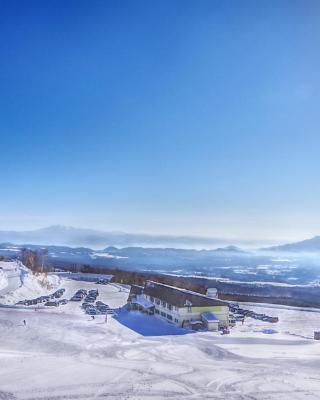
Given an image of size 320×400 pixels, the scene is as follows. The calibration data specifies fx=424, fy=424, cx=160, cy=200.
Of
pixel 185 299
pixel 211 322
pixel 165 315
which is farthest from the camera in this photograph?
pixel 165 315

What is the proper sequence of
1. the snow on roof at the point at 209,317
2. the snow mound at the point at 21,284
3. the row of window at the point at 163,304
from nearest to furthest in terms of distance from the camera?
the snow on roof at the point at 209,317 < the row of window at the point at 163,304 < the snow mound at the point at 21,284

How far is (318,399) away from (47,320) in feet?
90.1

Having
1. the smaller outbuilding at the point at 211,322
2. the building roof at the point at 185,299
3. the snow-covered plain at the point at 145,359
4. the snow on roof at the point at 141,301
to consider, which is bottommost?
the snow-covered plain at the point at 145,359

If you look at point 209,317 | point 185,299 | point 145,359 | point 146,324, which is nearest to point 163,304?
point 185,299

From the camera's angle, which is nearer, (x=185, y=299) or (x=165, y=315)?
(x=185, y=299)

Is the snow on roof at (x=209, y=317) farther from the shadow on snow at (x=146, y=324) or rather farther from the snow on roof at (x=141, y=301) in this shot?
the snow on roof at (x=141, y=301)

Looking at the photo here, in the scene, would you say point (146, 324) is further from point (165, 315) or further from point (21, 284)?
point (21, 284)

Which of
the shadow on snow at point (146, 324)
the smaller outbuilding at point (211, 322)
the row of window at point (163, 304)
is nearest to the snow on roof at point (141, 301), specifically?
the row of window at point (163, 304)

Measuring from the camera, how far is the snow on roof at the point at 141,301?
4765 cm

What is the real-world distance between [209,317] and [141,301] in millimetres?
11220

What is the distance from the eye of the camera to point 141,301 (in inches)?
1944

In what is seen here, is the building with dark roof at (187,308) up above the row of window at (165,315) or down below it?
above

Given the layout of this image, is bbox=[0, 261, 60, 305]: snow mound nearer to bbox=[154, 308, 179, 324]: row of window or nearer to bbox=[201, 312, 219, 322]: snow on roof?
bbox=[154, 308, 179, 324]: row of window

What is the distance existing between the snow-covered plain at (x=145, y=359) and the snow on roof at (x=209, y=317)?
2.38 metres
